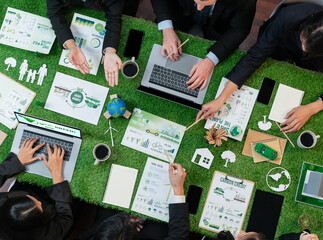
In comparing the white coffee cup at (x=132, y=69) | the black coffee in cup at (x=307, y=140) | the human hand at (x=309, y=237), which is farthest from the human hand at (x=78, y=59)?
the human hand at (x=309, y=237)

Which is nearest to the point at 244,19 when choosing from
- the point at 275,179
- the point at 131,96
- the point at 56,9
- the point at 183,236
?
the point at 131,96

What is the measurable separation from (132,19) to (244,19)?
0.73 m

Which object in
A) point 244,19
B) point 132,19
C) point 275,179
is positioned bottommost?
point 275,179

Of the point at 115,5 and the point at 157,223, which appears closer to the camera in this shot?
the point at 115,5

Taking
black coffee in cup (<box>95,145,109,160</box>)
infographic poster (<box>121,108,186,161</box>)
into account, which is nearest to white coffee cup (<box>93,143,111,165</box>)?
black coffee in cup (<box>95,145,109,160</box>)

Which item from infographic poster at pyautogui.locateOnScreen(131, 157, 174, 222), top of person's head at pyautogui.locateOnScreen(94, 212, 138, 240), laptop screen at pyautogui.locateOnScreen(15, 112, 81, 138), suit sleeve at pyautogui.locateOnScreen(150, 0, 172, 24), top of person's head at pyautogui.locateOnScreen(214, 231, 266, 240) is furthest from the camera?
suit sleeve at pyautogui.locateOnScreen(150, 0, 172, 24)

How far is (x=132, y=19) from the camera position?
1.90 meters

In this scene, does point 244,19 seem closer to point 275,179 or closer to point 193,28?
point 193,28

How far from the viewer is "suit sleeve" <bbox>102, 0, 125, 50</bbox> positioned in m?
1.81

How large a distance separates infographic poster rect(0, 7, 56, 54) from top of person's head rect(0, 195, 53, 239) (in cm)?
92

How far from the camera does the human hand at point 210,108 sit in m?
1.80

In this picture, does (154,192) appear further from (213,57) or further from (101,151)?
(213,57)

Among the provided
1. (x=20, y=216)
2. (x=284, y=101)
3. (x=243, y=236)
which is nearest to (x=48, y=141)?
(x=20, y=216)

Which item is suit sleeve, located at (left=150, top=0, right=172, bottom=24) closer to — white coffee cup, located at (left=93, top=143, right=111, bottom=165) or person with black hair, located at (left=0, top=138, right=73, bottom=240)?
white coffee cup, located at (left=93, top=143, right=111, bottom=165)
